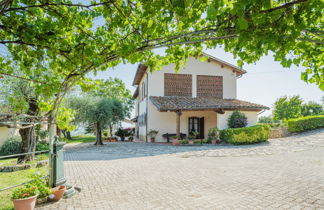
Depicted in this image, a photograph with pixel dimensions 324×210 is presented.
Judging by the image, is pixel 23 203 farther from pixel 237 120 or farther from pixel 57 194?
pixel 237 120

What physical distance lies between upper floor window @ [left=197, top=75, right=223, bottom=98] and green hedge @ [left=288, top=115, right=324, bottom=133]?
617cm

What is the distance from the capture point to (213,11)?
1.72 meters

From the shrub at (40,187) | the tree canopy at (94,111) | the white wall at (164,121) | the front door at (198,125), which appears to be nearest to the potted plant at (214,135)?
the white wall at (164,121)

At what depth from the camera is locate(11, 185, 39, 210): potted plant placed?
10.8 ft

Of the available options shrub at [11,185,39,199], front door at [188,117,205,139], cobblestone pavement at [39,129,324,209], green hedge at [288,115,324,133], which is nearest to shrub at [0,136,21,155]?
cobblestone pavement at [39,129,324,209]

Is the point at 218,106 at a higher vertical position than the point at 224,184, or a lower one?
higher

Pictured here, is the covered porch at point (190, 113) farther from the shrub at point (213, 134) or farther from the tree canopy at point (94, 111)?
the tree canopy at point (94, 111)

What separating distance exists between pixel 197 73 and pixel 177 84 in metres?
2.10

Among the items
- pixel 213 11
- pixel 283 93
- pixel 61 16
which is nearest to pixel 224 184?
pixel 213 11

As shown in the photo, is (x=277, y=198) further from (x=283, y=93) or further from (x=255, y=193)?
(x=283, y=93)

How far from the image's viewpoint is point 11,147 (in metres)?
11.8

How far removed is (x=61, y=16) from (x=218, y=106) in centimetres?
1317

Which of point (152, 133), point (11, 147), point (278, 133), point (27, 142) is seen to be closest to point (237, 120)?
point (278, 133)

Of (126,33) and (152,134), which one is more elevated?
(126,33)
